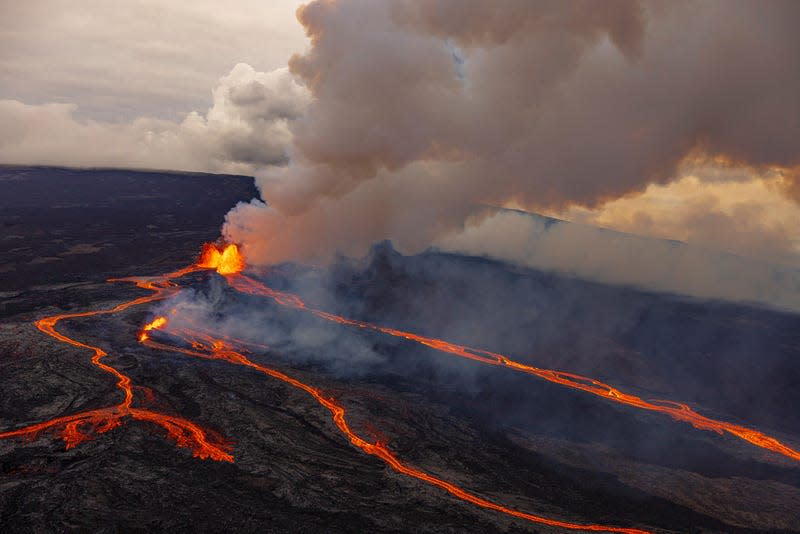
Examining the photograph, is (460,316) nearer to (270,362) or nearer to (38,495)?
(270,362)

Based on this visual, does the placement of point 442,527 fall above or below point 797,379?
below

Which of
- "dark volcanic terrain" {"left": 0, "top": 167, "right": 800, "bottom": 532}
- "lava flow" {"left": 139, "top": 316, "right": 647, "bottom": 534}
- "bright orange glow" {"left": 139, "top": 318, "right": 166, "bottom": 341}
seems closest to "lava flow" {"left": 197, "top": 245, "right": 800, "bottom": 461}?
"dark volcanic terrain" {"left": 0, "top": 167, "right": 800, "bottom": 532}

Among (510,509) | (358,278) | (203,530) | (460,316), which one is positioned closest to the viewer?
(203,530)

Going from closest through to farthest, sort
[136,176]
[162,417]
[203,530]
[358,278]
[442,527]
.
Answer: [203,530], [442,527], [162,417], [358,278], [136,176]

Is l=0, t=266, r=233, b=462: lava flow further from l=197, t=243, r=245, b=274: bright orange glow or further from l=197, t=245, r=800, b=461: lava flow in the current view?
l=197, t=243, r=245, b=274: bright orange glow

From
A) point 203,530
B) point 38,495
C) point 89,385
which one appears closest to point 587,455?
point 203,530

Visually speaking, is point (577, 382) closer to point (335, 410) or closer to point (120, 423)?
point (335, 410)

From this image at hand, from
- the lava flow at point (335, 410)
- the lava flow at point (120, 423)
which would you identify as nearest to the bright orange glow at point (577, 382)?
the lava flow at point (335, 410)
